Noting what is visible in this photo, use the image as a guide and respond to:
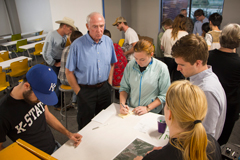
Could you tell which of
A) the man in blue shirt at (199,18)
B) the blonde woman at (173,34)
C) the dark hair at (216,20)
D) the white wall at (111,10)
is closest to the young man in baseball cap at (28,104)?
the blonde woman at (173,34)

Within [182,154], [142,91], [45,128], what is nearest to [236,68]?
[142,91]

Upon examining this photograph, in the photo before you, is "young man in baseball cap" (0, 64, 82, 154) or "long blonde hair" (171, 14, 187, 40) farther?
"long blonde hair" (171, 14, 187, 40)

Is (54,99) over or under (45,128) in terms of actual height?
over

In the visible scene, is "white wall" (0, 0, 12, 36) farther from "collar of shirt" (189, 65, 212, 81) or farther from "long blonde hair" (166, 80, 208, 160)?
"long blonde hair" (166, 80, 208, 160)

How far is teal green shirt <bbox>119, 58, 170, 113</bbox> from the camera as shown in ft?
6.12

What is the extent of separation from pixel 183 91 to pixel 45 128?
1.27m

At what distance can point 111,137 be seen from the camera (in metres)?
1.56

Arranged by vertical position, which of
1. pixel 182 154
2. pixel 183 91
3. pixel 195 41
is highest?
pixel 195 41

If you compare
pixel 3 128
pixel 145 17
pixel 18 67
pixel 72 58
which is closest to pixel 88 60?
pixel 72 58

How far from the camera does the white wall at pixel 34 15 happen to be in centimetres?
624

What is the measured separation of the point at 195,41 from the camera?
130 centimetres

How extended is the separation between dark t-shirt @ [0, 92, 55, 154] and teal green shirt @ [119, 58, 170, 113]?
3.05ft

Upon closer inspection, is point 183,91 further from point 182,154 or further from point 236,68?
point 236,68

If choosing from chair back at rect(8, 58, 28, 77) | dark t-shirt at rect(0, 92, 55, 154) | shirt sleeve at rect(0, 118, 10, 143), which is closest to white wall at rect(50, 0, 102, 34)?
chair back at rect(8, 58, 28, 77)
